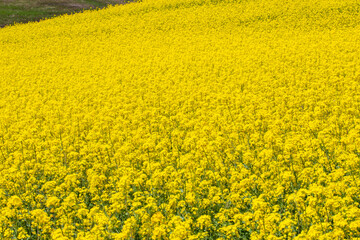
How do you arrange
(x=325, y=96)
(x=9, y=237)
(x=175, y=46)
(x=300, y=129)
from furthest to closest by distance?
(x=175, y=46)
(x=325, y=96)
(x=300, y=129)
(x=9, y=237)

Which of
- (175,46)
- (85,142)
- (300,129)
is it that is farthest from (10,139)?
(175,46)

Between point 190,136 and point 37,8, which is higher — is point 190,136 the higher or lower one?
the lower one

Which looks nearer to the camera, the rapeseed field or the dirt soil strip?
the rapeseed field

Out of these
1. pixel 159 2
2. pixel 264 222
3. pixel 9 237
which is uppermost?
pixel 159 2

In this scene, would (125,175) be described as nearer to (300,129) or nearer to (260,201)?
(260,201)

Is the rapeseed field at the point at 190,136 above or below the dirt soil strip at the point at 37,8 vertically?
below

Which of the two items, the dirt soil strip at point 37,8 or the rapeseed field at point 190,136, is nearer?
the rapeseed field at point 190,136

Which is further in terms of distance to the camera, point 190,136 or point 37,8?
point 37,8

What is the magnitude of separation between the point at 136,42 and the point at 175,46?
154 inches

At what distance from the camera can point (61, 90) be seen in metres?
15.8

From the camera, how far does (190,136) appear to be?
352 inches

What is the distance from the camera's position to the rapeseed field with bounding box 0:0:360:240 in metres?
5.54

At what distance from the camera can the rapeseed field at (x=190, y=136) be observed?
554 centimetres

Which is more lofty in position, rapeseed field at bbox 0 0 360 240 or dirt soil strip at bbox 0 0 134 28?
dirt soil strip at bbox 0 0 134 28
